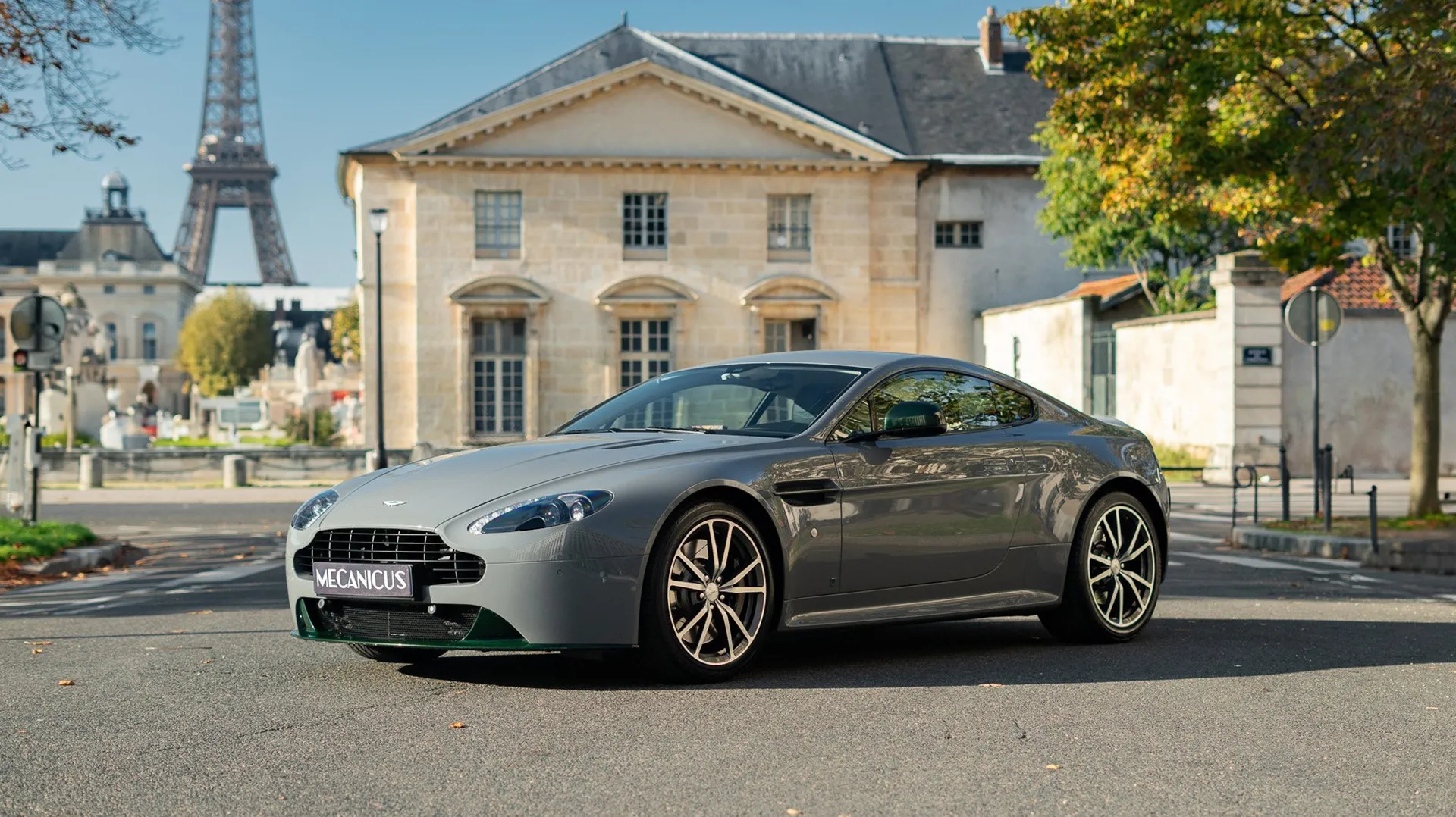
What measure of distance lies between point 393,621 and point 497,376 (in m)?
39.5

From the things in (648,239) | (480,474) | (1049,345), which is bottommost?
(480,474)

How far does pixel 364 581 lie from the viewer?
263 inches

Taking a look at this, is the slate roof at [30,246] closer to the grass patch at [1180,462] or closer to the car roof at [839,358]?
the grass patch at [1180,462]

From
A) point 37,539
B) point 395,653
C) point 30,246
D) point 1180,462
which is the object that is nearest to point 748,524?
point 395,653

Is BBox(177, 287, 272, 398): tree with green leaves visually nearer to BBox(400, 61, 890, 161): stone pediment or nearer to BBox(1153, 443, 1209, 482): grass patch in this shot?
BBox(400, 61, 890, 161): stone pediment

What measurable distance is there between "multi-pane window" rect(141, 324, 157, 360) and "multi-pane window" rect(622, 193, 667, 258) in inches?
4247

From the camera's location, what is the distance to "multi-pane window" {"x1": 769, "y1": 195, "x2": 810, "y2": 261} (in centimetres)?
4719

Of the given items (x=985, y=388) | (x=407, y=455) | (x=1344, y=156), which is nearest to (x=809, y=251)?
(x=407, y=455)

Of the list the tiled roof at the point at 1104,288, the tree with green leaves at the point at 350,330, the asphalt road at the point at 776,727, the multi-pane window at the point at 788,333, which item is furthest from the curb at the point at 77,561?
the tree with green leaves at the point at 350,330

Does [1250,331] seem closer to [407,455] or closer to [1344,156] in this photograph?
[1344,156]

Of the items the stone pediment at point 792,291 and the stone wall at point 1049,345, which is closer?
the stone wall at point 1049,345

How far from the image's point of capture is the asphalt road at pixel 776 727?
4910 mm

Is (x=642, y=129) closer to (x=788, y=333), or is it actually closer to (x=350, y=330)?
(x=788, y=333)

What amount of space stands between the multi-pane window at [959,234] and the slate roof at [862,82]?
184 cm
